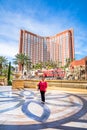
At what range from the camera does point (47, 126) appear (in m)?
5.04

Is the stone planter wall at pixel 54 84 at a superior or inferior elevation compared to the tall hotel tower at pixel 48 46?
inferior

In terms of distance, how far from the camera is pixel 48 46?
19438cm

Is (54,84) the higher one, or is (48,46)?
(48,46)

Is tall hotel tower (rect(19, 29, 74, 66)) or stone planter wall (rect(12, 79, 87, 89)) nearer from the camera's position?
stone planter wall (rect(12, 79, 87, 89))

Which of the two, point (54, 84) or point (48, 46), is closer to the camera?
point (54, 84)

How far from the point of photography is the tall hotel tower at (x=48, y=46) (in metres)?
173

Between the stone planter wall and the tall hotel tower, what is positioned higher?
the tall hotel tower

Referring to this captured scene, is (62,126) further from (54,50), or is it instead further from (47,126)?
(54,50)

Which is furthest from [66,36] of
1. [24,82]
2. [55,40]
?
[24,82]

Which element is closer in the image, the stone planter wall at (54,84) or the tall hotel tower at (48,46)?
the stone planter wall at (54,84)

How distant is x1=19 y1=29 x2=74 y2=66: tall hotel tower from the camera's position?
567ft

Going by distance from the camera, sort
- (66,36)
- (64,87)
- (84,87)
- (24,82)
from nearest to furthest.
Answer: (84,87)
(64,87)
(24,82)
(66,36)

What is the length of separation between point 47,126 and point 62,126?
1.49ft

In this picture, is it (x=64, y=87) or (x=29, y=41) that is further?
(x=29, y=41)
